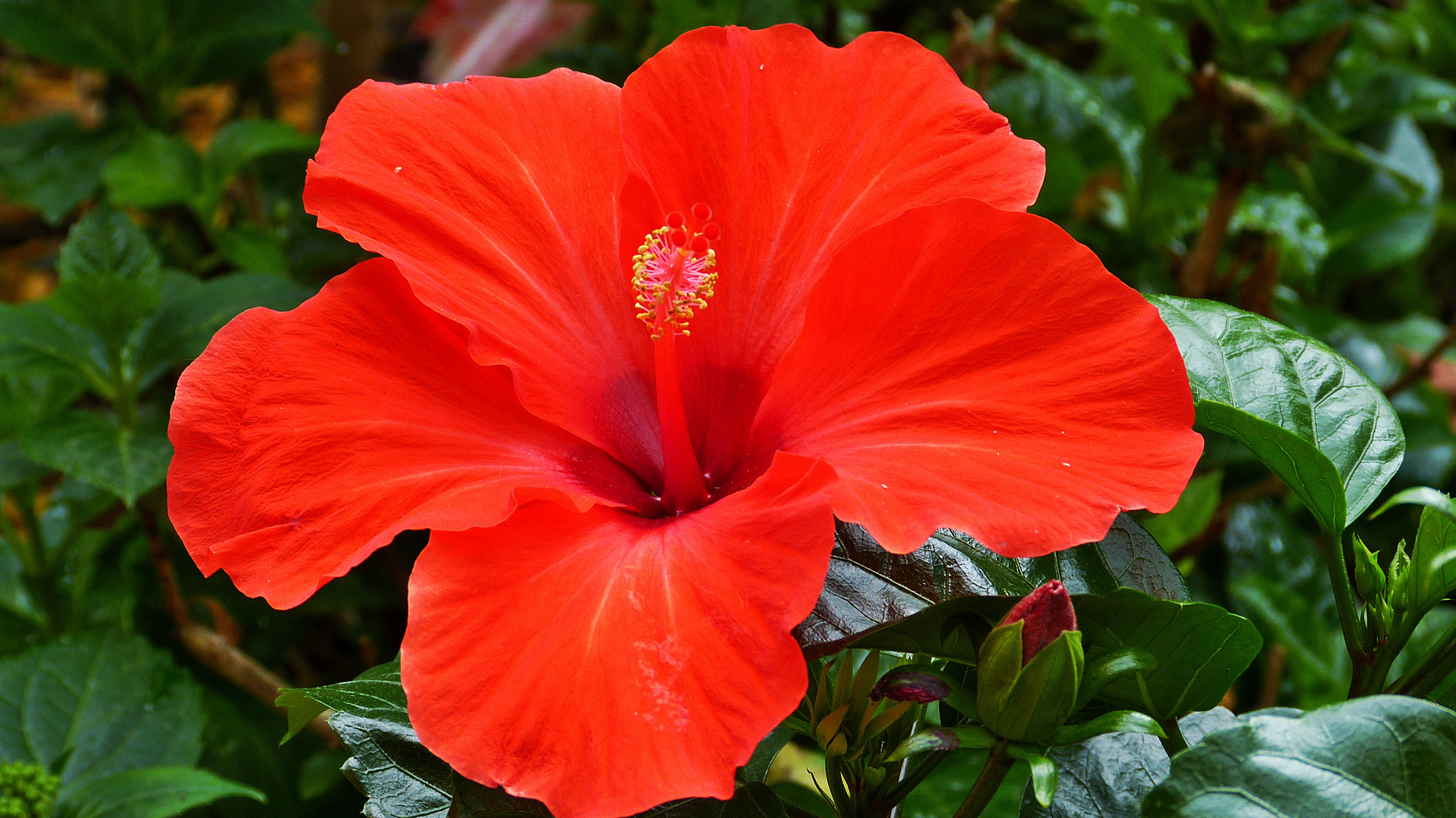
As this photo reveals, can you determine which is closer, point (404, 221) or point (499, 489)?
point (499, 489)

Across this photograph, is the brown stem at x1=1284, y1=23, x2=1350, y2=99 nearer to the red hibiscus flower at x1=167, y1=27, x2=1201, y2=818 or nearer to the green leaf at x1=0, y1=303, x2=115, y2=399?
the red hibiscus flower at x1=167, y1=27, x2=1201, y2=818

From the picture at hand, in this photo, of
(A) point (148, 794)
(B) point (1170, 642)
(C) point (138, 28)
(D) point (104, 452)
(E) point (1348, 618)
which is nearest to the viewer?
(B) point (1170, 642)

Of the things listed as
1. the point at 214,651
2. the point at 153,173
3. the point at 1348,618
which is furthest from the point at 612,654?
the point at 153,173

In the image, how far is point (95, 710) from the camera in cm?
136

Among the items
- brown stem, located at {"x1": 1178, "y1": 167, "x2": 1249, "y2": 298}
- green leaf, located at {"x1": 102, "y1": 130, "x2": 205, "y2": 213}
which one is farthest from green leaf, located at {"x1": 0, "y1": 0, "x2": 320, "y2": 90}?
brown stem, located at {"x1": 1178, "y1": 167, "x2": 1249, "y2": 298}

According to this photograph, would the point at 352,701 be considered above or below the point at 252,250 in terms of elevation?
above

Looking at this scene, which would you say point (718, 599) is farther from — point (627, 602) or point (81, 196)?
point (81, 196)

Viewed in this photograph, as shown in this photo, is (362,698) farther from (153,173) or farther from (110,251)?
(153,173)

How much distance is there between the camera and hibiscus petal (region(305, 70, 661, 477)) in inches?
35.7

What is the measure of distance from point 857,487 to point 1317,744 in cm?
33

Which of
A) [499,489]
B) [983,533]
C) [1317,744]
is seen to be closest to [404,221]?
[499,489]

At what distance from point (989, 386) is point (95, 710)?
1162 mm

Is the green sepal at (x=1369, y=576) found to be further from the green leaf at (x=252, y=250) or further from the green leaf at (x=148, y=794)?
the green leaf at (x=252, y=250)

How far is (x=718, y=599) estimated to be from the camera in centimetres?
72
